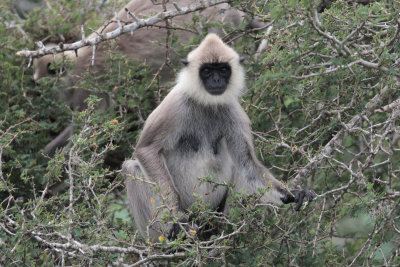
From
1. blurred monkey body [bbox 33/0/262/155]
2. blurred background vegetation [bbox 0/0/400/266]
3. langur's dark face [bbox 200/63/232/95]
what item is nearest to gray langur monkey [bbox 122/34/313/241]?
langur's dark face [bbox 200/63/232/95]

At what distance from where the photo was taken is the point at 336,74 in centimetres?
400

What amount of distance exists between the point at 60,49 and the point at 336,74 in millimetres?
1825

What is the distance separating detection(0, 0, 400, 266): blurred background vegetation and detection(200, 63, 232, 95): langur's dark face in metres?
0.25

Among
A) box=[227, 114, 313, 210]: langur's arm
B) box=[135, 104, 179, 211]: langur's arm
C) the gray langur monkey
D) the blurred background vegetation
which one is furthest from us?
box=[227, 114, 313, 210]: langur's arm

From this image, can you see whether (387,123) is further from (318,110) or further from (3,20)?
(3,20)

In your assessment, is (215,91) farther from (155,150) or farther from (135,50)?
(135,50)

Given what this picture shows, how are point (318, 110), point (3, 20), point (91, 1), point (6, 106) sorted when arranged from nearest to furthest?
point (318, 110), point (6, 106), point (3, 20), point (91, 1)

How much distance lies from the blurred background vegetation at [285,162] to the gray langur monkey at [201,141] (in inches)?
6.0

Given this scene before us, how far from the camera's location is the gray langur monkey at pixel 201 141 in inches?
180

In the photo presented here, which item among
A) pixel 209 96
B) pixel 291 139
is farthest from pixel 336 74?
pixel 209 96

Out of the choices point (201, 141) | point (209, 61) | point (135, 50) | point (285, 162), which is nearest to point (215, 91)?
point (209, 61)

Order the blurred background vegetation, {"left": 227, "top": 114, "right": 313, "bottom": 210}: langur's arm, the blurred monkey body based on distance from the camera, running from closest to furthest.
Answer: the blurred background vegetation, {"left": 227, "top": 114, "right": 313, "bottom": 210}: langur's arm, the blurred monkey body

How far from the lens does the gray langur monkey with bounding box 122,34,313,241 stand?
4582mm

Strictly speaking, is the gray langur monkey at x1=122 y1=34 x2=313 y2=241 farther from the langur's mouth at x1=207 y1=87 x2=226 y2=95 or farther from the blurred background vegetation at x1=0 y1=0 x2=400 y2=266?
the blurred background vegetation at x1=0 y1=0 x2=400 y2=266
